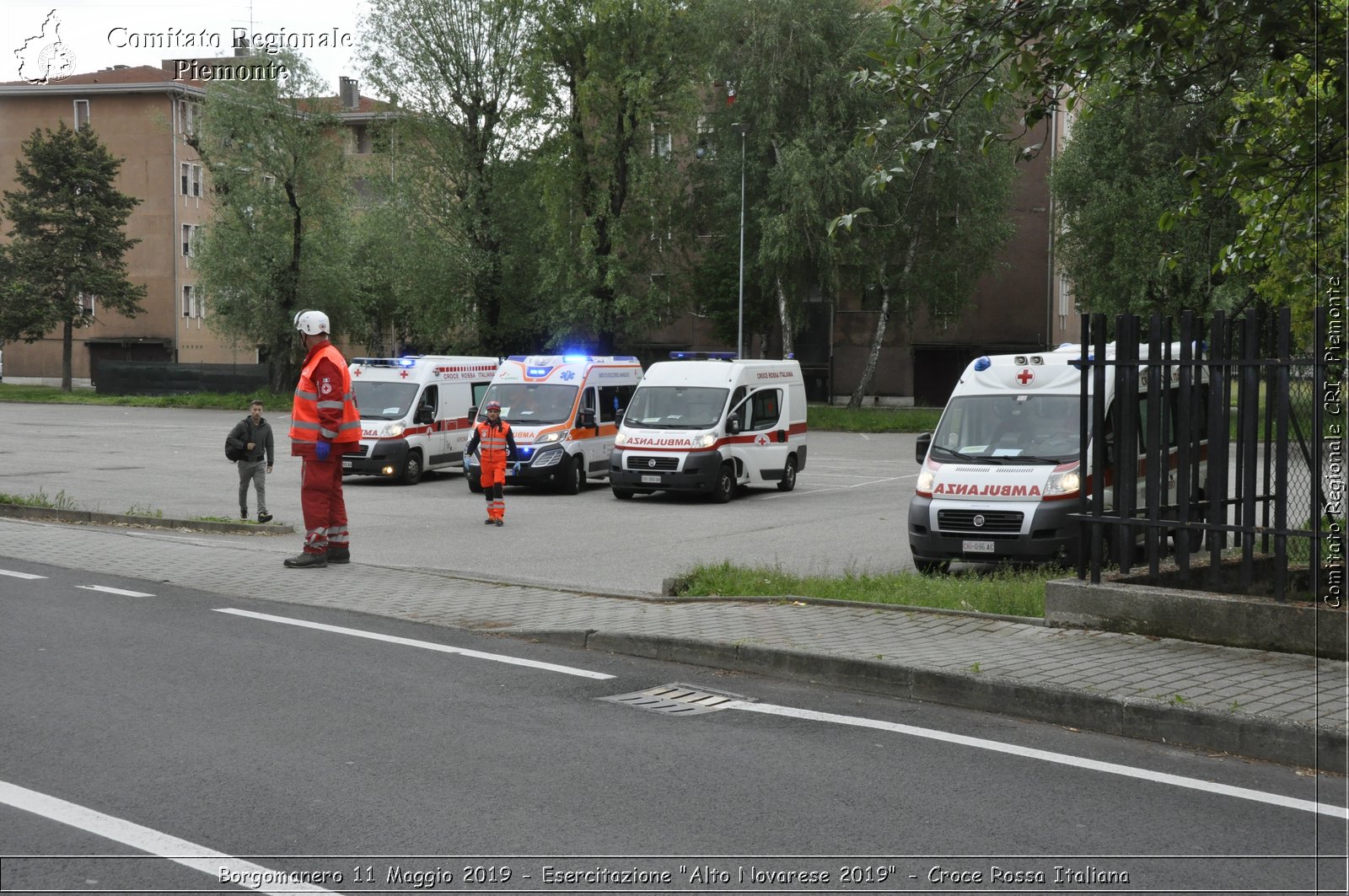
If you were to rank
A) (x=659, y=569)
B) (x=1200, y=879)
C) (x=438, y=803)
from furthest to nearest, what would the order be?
(x=659, y=569) < (x=438, y=803) < (x=1200, y=879)

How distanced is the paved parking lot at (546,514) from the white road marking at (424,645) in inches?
110

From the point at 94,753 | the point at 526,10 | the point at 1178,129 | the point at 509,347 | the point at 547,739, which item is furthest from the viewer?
the point at 509,347

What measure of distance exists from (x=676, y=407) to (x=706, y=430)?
873 mm

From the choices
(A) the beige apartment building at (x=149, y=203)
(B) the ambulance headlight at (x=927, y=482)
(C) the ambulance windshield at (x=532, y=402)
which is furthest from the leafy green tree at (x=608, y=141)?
(B) the ambulance headlight at (x=927, y=482)

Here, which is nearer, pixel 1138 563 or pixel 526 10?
pixel 1138 563

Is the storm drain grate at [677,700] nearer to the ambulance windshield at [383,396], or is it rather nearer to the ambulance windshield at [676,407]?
the ambulance windshield at [676,407]

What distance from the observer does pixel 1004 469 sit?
13.1m

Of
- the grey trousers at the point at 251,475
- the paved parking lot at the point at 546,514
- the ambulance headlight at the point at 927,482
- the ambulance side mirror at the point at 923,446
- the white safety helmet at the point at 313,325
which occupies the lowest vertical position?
the paved parking lot at the point at 546,514

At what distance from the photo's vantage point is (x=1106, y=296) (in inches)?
1652

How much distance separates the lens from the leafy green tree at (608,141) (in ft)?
149

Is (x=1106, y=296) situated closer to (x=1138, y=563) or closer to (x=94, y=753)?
(x=1138, y=563)

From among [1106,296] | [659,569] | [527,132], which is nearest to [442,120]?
[527,132]

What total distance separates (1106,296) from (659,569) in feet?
104

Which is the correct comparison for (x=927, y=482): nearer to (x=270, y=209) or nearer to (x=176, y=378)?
(x=270, y=209)
